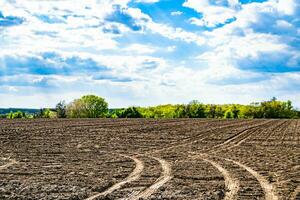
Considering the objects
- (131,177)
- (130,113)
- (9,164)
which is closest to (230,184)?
(131,177)

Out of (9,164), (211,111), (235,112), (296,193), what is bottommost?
(296,193)

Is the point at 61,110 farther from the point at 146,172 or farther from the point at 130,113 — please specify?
the point at 146,172

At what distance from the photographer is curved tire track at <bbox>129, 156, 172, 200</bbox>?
11.8 m

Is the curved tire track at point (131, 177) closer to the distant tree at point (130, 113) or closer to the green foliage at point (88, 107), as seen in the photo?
the distant tree at point (130, 113)

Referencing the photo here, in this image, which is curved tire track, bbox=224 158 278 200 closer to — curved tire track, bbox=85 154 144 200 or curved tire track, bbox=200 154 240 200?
curved tire track, bbox=200 154 240 200

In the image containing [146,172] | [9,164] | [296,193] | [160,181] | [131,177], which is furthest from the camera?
[9,164]

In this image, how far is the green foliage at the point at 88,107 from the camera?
428ft

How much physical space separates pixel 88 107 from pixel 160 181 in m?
124

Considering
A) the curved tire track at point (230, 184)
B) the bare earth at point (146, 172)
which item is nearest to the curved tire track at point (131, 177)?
the bare earth at point (146, 172)

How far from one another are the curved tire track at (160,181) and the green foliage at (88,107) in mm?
110703

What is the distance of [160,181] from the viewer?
45.6ft

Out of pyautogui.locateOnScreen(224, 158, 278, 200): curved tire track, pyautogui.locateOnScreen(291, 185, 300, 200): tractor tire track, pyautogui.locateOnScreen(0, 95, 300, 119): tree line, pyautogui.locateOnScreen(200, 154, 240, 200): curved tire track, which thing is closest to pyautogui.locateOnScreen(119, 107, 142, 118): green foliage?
pyautogui.locateOnScreen(0, 95, 300, 119): tree line

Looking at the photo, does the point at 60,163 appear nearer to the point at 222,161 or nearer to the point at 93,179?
the point at 93,179

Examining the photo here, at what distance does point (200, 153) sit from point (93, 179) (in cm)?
911
